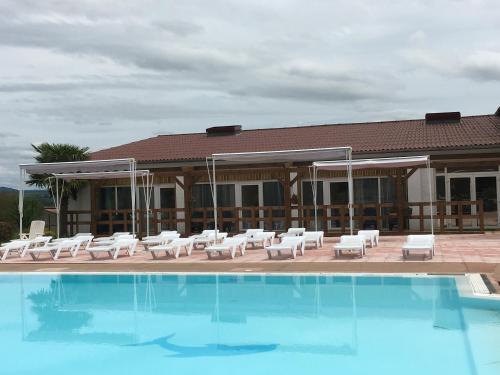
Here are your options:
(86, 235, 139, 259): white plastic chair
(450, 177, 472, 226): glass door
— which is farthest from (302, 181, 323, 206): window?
(86, 235, 139, 259): white plastic chair

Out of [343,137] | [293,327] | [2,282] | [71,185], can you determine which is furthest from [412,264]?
[71,185]

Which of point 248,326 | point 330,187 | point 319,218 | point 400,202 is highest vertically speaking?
point 330,187

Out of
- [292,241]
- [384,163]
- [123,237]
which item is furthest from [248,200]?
[292,241]

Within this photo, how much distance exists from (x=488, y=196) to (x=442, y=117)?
20.8 ft

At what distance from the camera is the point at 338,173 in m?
23.9

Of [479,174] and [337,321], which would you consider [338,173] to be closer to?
[479,174]

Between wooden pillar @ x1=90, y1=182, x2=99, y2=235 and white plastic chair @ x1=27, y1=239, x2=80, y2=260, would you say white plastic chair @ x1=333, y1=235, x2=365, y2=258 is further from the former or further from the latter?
wooden pillar @ x1=90, y1=182, x2=99, y2=235

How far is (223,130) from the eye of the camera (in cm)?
3075

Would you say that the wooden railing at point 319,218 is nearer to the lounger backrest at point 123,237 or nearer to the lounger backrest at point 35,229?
the lounger backrest at point 123,237

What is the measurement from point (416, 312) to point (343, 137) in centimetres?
1727

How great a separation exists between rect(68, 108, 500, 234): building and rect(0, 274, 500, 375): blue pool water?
379 inches

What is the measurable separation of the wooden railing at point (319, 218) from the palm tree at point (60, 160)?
0.59 metres

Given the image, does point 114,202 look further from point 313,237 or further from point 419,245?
point 419,245

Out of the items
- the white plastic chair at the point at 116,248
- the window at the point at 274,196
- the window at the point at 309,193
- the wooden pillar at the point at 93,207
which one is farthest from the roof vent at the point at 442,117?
the white plastic chair at the point at 116,248
